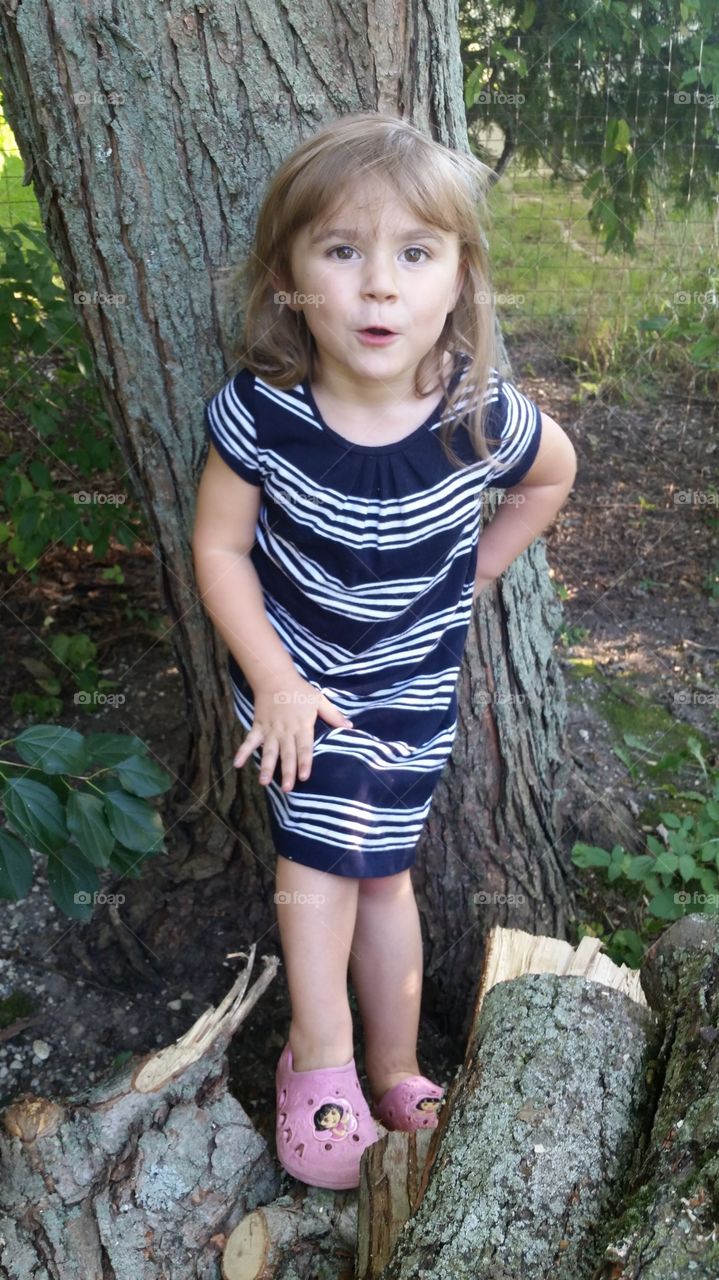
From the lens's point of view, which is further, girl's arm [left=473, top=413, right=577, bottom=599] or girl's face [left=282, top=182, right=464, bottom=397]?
girl's arm [left=473, top=413, right=577, bottom=599]

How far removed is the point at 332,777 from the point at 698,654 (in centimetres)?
200

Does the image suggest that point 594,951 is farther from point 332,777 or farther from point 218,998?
point 218,998

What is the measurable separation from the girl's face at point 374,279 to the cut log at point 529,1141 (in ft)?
3.30

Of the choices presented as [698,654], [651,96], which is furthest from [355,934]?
[651,96]

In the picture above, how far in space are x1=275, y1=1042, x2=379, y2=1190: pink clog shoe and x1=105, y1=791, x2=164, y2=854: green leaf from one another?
49 centimetres

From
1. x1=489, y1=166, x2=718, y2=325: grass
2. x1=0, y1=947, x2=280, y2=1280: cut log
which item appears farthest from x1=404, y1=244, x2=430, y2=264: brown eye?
x1=489, y1=166, x2=718, y2=325: grass

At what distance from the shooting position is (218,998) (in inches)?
99.6

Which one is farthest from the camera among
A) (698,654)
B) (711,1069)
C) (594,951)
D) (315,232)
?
(698,654)

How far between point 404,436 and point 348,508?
153 mm

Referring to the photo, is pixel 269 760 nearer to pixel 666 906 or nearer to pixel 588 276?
pixel 666 906

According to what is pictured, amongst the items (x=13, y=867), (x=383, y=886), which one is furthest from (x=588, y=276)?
(x=13, y=867)

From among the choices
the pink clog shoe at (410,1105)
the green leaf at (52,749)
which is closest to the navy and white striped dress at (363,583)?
the green leaf at (52,749)

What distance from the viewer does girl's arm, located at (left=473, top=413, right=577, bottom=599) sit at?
6.36 ft

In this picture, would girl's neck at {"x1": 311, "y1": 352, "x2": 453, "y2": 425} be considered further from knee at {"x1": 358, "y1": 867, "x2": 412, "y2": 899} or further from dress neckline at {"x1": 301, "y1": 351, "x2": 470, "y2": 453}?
knee at {"x1": 358, "y1": 867, "x2": 412, "y2": 899}
